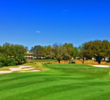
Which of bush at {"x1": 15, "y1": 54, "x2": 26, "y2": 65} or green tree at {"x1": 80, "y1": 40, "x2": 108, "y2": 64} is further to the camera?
green tree at {"x1": 80, "y1": 40, "x2": 108, "y2": 64}

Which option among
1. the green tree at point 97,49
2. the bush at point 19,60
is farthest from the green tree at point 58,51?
the bush at point 19,60

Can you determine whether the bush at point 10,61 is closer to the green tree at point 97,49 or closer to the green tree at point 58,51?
the green tree at point 58,51

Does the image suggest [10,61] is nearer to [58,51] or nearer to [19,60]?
[19,60]

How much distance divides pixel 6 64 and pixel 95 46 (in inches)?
925

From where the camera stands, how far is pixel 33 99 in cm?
512

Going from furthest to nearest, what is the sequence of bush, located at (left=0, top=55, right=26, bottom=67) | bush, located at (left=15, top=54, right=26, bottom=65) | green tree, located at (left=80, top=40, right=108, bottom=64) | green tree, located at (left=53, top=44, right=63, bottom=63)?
1. green tree, located at (left=53, top=44, right=63, bottom=63)
2. green tree, located at (left=80, top=40, right=108, bottom=64)
3. bush, located at (left=15, top=54, right=26, bottom=65)
4. bush, located at (left=0, top=55, right=26, bottom=67)

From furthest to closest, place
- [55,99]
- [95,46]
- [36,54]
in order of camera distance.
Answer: [36,54]
[95,46]
[55,99]

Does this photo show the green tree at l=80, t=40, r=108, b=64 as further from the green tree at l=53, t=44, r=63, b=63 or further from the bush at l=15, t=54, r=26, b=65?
the bush at l=15, t=54, r=26, b=65

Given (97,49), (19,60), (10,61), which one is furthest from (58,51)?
(10,61)

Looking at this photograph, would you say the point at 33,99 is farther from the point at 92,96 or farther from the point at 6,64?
the point at 6,64

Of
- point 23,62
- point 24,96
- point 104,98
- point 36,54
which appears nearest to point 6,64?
point 23,62

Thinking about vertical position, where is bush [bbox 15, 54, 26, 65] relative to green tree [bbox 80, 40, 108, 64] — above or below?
below

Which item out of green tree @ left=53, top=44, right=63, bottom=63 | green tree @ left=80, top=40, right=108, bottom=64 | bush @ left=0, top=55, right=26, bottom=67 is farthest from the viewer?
green tree @ left=53, top=44, right=63, bottom=63

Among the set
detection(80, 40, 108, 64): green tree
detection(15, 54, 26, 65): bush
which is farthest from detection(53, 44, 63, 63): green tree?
detection(15, 54, 26, 65): bush
